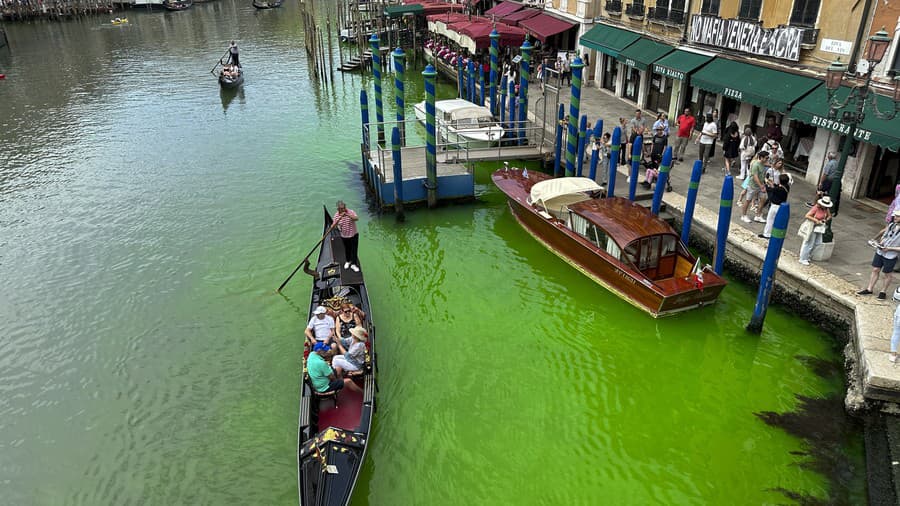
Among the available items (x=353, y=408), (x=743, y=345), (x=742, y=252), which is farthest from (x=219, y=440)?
(x=742, y=252)

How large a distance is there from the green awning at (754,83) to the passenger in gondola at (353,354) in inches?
487

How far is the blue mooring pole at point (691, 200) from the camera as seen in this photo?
12812mm

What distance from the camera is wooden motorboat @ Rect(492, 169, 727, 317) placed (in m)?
12.0

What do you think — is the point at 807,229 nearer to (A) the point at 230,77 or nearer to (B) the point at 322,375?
(B) the point at 322,375

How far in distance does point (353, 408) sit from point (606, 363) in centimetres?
496


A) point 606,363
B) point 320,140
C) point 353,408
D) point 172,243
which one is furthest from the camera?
point 320,140

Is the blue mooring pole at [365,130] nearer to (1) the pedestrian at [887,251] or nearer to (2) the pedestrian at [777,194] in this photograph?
(2) the pedestrian at [777,194]

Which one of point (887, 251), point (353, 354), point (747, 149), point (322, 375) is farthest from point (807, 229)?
point (322, 375)

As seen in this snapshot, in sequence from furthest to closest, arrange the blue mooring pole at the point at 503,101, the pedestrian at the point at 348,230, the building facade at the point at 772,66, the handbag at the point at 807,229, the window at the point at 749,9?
the blue mooring pole at the point at 503,101, the window at the point at 749,9, the building facade at the point at 772,66, the pedestrian at the point at 348,230, the handbag at the point at 807,229

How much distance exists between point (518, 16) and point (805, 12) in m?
21.0

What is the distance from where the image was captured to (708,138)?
16688 mm

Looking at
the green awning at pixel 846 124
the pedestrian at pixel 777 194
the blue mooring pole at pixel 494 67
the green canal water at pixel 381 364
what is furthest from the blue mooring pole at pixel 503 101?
the pedestrian at pixel 777 194

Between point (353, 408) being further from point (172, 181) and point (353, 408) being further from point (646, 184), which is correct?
point (172, 181)

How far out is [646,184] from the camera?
54.1 feet
